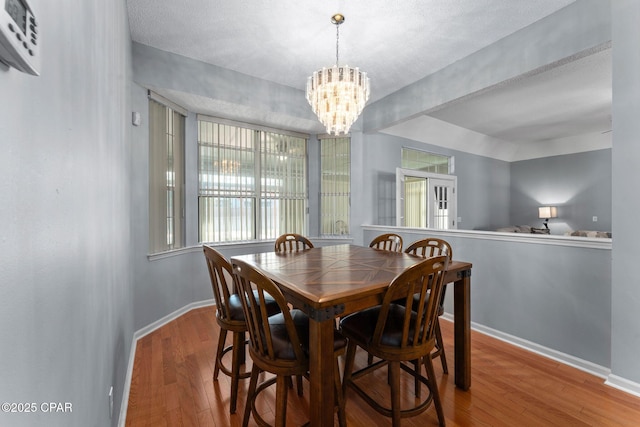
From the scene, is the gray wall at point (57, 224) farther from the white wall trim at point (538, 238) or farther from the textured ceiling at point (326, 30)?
the white wall trim at point (538, 238)

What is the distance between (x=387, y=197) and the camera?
4676 millimetres

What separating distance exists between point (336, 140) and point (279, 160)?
1.02m

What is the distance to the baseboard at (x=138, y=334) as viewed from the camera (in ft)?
5.59

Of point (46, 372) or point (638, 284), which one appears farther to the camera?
point (638, 284)

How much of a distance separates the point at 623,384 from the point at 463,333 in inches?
47.3

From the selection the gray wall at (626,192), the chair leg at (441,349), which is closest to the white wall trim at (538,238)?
the gray wall at (626,192)

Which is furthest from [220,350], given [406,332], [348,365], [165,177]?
[165,177]

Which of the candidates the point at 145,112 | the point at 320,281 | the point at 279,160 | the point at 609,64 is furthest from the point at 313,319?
the point at 609,64

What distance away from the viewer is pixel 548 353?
94.9 inches

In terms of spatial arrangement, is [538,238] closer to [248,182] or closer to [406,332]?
[406,332]

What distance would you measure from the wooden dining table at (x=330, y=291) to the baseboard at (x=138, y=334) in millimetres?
1167

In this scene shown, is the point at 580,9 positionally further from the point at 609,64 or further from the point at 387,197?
the point at 387,197

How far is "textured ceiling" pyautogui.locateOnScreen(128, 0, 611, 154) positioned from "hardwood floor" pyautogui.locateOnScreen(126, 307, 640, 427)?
283cm

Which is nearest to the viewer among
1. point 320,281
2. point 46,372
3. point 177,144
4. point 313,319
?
point 46,372
